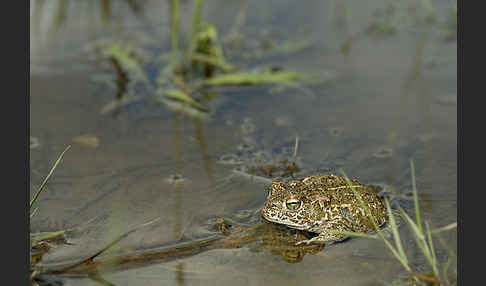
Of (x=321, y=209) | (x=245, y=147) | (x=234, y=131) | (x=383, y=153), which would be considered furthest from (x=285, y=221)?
(x=234, y=131)

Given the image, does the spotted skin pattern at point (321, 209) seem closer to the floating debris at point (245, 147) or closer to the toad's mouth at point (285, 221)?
the toad's mouth at point (285, 221)

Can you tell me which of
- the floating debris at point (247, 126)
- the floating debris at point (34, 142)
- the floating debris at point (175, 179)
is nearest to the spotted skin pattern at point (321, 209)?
the floating debris at point (175, 179)

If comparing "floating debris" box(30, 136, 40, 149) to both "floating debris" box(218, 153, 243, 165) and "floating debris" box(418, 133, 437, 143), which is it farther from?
"floating debris" box(418, 133, 437, 143)

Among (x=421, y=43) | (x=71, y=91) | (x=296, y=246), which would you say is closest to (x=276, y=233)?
(x=296, y=246)

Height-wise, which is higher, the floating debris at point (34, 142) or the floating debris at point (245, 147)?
the floating debris at point (34, 142)

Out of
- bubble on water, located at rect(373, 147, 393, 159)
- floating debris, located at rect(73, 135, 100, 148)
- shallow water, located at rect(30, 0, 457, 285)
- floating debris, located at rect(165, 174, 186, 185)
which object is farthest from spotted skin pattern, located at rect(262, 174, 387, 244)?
floating debris, located at rect(73, 135, 100, 148)

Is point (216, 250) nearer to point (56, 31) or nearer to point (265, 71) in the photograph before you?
point (265, 71)
